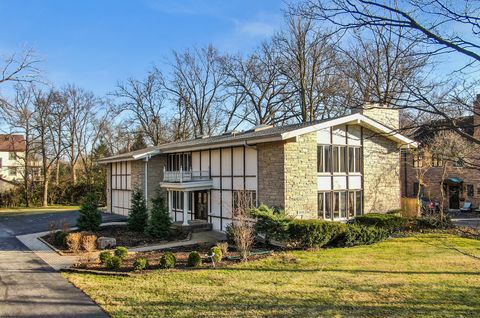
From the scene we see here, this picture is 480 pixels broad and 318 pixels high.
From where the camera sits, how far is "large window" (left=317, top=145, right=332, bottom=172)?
18078mm

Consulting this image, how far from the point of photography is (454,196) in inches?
1260

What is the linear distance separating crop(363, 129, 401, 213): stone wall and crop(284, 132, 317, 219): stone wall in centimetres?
370

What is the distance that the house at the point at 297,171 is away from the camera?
16.9 metres

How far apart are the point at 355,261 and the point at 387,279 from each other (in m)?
2.27

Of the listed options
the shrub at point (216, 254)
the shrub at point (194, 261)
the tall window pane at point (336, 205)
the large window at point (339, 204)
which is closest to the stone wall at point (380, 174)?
the large window at point (339, 204)

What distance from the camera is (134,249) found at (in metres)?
16.1

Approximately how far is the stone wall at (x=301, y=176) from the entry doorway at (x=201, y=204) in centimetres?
594

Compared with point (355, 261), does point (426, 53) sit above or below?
above

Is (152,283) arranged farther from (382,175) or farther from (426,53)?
(382,175)

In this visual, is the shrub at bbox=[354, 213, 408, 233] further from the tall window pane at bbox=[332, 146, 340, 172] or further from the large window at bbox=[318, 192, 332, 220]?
the tall window pane at bbox=[332, 146, 340, 172]

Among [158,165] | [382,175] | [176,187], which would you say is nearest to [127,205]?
[158,165]

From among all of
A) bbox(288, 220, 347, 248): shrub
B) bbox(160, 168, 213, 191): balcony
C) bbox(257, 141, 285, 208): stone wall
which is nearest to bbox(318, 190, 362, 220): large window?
bbox(257, 141, 285, 208): stone wall

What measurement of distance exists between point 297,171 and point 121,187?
15913 mm

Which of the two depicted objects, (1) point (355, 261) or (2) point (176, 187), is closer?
(1) point (355, 261)
